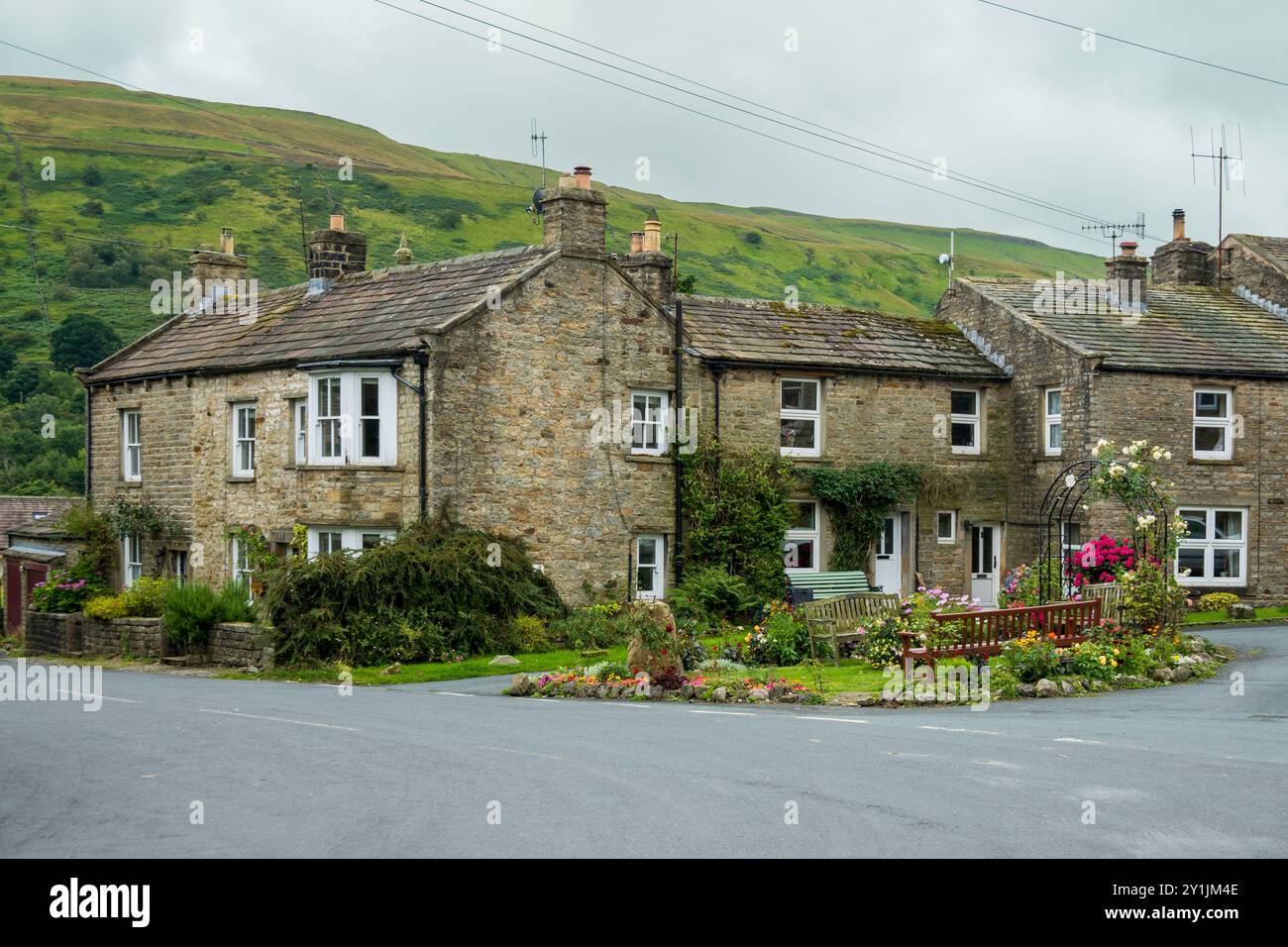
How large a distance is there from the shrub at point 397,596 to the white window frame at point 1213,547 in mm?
16674

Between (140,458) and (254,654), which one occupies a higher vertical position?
(140,458)

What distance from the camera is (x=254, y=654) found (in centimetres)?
2722

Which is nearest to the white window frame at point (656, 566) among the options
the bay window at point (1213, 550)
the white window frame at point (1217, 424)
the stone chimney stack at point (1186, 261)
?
the bay window at point (1213, 550)

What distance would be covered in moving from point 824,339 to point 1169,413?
8432 mm

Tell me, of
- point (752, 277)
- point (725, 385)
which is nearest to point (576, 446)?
point (725, 385)

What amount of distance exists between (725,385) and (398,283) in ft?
26.1

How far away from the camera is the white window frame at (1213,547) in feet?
112

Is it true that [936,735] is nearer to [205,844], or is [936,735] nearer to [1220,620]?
[205,844]

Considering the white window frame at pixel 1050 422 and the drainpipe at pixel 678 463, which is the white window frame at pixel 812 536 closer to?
the drainpipe at pixel 678 463

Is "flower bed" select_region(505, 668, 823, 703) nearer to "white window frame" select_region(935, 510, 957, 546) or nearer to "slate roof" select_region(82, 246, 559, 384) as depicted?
"slate roof" select_region(82, 246, 559, 384)

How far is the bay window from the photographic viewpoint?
113 ft

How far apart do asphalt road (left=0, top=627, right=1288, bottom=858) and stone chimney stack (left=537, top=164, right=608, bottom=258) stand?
13598 mm

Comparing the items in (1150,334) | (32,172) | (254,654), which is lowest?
(254,654)

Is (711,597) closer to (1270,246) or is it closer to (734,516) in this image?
(734,516)
